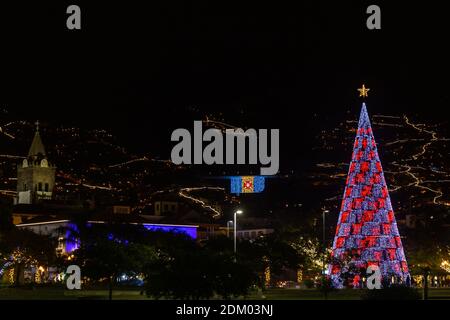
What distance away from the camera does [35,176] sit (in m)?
139

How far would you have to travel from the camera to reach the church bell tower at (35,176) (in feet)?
454

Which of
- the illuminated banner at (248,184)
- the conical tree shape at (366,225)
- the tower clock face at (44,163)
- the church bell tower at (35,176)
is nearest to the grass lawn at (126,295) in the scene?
the conical tree shape at (366,225)

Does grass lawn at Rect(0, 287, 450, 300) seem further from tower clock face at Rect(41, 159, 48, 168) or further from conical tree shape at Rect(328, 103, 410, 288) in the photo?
tower clock face at Rect(41, 159, 48, 168)

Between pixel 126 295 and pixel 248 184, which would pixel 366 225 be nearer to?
pixel 126 295

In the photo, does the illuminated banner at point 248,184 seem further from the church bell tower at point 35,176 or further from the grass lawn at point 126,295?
the church bell tower at point 35,176

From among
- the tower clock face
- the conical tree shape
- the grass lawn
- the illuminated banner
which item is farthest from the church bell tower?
the conical tree shape

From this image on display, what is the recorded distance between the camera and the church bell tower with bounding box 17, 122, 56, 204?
138375 millimetres

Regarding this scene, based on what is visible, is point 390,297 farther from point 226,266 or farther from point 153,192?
point 153,192

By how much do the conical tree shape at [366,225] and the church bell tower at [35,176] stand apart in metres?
87.6

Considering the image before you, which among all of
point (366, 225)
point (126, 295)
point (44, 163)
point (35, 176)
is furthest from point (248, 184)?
point (44, 163)

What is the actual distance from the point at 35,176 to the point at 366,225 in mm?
91251

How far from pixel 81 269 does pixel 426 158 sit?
34859 mm

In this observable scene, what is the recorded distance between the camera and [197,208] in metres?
127
